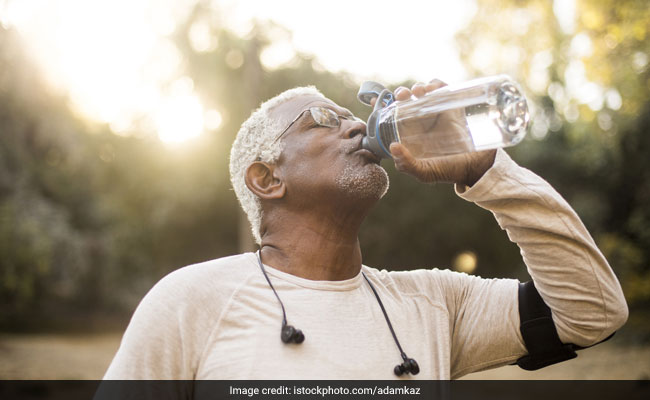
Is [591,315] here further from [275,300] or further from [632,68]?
[632,68]

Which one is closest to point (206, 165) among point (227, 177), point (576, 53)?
point (227, 177)

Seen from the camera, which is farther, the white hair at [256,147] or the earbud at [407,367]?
the white hair at [256,147]

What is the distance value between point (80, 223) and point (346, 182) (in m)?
16.8

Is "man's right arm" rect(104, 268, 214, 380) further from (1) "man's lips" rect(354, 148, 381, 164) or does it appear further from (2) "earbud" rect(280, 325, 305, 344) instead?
(1) "man's lips" rect(354, 148, 381, 164)

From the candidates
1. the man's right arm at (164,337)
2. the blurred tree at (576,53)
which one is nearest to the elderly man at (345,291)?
the man's right arm at (164,337)

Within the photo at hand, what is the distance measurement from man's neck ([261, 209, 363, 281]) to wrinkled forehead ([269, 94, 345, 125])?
0.40 m

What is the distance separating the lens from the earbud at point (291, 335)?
5.42ft

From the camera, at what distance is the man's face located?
1975mm

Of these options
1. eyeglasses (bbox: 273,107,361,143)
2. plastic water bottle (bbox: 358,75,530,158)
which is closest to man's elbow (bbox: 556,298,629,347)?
plastic water bottle (bbox: 358,75,530,158)

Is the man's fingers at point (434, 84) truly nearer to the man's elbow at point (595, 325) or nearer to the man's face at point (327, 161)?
the man's face at point (327, 161)

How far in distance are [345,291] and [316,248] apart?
0.18m

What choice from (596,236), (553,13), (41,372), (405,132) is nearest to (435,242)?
(596,236)

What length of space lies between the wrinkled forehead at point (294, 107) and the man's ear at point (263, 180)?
0.63 ft

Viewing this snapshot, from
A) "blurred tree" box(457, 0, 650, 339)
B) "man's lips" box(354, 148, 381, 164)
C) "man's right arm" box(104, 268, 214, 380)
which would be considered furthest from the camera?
"blurred tree" box(457, 0, 650, 339)
